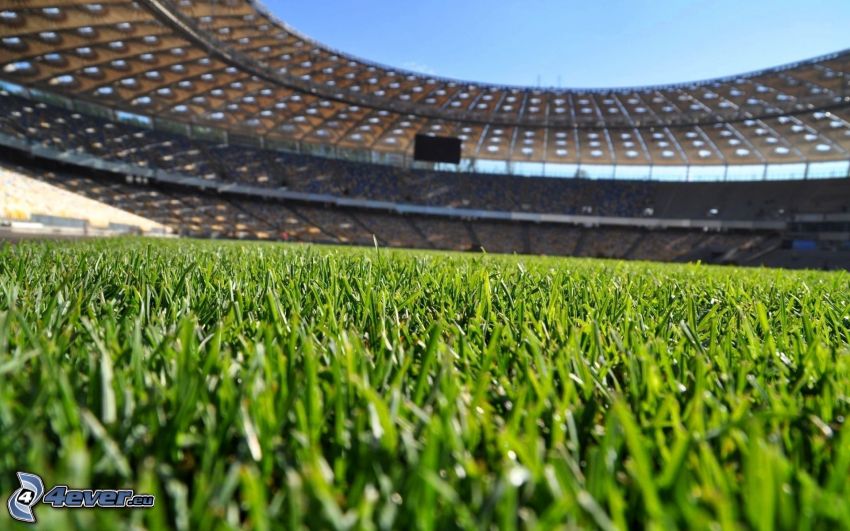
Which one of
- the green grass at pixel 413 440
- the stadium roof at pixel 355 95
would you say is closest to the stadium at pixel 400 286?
the green grass at pixel 413 440

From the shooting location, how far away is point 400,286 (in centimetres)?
220

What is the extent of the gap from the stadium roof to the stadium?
28cm

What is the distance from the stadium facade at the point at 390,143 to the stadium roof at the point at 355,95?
0.19 m

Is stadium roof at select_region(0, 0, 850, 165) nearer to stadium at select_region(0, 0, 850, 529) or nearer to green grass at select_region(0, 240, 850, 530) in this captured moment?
stadium at select_region(0, 0, 850, 529)

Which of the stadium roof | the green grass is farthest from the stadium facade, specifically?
the green grass

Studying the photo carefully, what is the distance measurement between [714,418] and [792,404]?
178mm

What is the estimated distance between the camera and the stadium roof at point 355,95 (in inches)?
989

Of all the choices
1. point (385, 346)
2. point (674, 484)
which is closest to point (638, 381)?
point (674, 484)

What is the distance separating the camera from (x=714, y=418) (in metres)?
0.68

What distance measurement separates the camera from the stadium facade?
93.0 feet

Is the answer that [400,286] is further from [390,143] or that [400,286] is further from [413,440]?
[390,143]

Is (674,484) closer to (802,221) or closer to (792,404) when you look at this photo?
(792,404)

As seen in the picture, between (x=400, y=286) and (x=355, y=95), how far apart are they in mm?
36569

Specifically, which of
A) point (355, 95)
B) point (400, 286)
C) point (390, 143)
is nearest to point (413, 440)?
point (400, 286)
